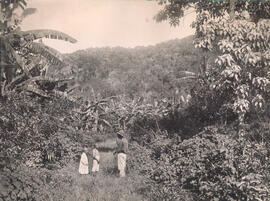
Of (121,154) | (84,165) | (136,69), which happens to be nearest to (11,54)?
(84,165)

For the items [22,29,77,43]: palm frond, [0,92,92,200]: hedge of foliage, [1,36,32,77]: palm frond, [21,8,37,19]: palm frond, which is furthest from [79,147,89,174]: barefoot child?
[21,8,37,19]: palm frond

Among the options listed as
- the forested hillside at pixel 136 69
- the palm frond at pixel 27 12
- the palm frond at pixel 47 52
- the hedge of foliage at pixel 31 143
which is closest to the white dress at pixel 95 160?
the hedge of foliage at pixel 31 143

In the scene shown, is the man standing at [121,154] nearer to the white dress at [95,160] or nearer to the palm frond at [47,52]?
the white dress at [95,160]

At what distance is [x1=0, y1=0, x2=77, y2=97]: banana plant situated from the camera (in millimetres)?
13008

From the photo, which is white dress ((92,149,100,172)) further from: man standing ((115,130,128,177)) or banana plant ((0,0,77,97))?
banana plant ((0,0,77,97))

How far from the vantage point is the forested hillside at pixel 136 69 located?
45.7m

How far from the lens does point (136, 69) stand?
54875 millimetres

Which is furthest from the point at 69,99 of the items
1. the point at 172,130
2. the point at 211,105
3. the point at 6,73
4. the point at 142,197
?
the point at 142,197

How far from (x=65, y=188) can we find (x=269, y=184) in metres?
4.54

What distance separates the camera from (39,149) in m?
13.3

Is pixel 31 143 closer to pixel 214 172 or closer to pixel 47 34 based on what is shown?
pixel 47 34

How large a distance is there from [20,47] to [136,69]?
41049 mm

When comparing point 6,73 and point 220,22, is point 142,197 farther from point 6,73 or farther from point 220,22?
point 6,73

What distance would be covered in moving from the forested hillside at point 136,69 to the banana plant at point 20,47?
26471 mm
